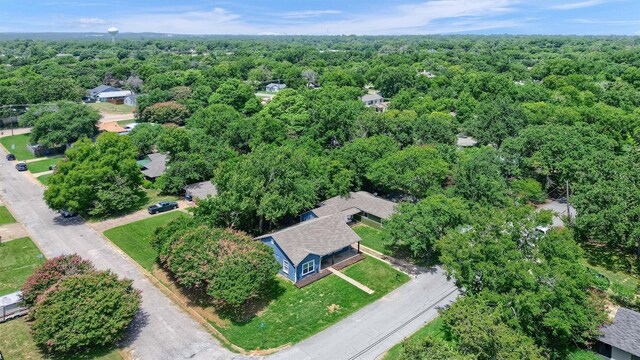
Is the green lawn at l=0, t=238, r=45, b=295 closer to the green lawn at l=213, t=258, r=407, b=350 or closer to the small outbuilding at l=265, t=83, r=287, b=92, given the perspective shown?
the green lawn at l=213, t=258, r=407, b=350

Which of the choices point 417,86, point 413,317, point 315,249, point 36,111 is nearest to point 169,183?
point 315,249

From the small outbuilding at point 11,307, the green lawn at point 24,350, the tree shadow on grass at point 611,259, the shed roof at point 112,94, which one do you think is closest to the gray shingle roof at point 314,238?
the green lawn at point 24,350

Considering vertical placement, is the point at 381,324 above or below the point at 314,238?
below

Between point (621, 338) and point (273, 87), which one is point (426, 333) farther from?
point (273, 87)

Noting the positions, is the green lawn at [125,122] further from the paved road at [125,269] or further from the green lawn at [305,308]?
the green lawn at [305,308]

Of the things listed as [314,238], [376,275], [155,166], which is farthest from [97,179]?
[376,275]

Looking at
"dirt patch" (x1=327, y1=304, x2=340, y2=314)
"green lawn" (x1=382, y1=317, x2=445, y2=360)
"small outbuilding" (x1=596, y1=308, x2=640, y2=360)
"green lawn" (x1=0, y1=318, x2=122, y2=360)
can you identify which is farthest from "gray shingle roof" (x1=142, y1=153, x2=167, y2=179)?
"small outbuilding" (x1=596, y1=308, x2=640, y2=360)
